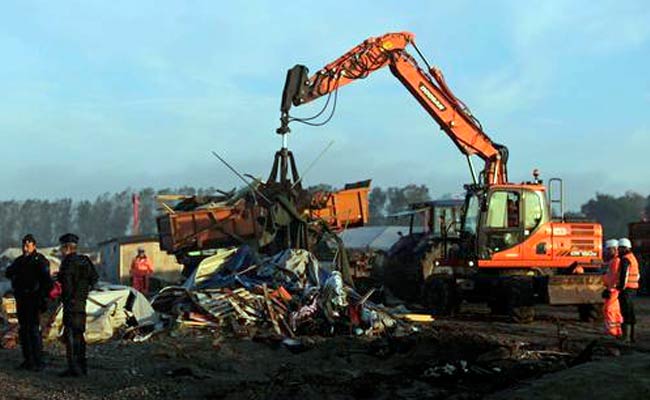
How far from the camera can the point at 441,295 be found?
1919cm

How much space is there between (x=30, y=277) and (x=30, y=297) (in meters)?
0.26

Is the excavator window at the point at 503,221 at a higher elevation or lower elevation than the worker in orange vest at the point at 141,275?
higher

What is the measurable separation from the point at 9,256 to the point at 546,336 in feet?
143

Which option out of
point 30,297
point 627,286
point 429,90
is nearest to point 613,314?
point 627,286

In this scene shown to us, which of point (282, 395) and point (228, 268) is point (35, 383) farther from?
point (228, 268)

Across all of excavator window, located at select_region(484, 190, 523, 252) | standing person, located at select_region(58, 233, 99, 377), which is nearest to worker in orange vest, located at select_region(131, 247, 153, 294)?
excavator window, located at select_region(484, 190, 523, 252)

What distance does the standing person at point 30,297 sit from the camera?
10969 millimetres

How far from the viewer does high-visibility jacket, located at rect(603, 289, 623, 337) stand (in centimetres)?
1387

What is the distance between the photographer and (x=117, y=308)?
1459 centimetres

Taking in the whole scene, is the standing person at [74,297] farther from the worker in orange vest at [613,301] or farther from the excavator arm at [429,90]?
the excavator arm at [429,90]

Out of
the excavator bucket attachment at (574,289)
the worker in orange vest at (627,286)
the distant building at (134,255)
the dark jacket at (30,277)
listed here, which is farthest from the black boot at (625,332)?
the distant building at (134,255)

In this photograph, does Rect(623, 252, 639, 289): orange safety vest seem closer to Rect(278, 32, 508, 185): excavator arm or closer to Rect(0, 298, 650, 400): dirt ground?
Rect(0, 298, 650, 400): dirt ground

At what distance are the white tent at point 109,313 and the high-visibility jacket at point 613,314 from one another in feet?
25.4

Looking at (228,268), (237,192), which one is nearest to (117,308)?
(228,268)
